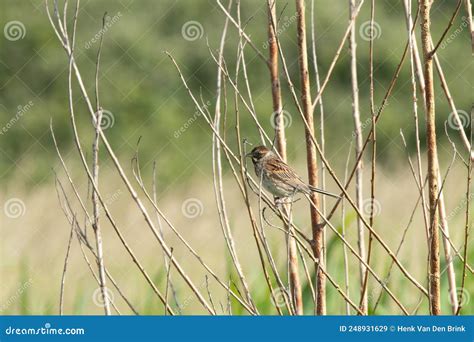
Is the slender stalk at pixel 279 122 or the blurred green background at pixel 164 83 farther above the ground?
the blurred green background at pixel 164 83

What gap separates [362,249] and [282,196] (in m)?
1.68

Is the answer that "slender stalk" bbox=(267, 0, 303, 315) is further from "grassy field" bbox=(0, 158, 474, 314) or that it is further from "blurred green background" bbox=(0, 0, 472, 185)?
"blurred green background" bbox=(0, 0, 472, 185)

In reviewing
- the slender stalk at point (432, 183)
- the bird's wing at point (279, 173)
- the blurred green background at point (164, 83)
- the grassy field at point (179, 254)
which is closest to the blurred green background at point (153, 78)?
the blurred green background at point (164, 83)

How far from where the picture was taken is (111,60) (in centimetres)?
1817

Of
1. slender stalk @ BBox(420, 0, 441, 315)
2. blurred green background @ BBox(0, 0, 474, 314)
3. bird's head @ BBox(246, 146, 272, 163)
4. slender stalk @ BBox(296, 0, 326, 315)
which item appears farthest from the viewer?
blurred green background @ BBox(0, 0, 474, 314)

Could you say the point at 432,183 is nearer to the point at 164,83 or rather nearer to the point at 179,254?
the point at 179,254

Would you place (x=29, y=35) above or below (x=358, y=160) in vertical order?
above

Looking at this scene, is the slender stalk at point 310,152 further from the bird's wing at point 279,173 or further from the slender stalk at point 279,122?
the bird's wing at point 279,173

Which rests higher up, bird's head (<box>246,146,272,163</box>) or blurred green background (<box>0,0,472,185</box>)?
blurred green background (<box>0,0,472,185</box>)

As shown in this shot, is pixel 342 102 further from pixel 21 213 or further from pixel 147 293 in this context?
pixel 147 293

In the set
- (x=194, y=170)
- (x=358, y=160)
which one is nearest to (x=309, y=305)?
(x=358, y=160)

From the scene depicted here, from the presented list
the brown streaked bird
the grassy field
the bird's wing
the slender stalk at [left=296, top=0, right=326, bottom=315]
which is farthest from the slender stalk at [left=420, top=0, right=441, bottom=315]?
the brown streaked bird

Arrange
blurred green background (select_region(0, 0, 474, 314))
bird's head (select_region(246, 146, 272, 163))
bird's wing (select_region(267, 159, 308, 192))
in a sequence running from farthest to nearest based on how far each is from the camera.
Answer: blurred green background (select_region(0, 0, 474, 314)), bird's head (select_region(246, 146, 272, 163)), bird's wing (select_region(267, 159, 308, 192))

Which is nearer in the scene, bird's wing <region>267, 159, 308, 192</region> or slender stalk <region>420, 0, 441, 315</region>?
slender stalk <region>420, 0, 441, 315</region>
